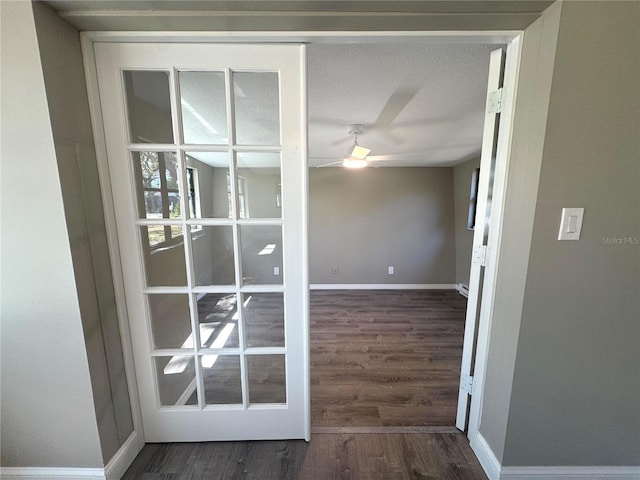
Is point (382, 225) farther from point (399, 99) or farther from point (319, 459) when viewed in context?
point (319, 459)

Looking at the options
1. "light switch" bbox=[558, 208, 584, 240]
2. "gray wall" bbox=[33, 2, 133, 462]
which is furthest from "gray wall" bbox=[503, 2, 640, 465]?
"gray wall" bbox=[33, 2, 133, 462]

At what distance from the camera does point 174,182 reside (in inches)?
45.8

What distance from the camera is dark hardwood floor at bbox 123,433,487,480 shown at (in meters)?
1.22

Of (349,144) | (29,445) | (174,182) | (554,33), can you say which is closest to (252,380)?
(29,445)

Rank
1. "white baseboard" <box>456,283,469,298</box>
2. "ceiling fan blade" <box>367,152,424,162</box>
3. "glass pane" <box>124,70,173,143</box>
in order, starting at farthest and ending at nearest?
"white baseboard" <box>456,283,469,298</box> < "ceiling fan blade" <box>367,152,424,162</box> < "glass pane" <box>124,70,173,143</box>

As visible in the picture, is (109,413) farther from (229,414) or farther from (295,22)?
(295,22)

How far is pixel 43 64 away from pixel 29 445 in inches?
66.0

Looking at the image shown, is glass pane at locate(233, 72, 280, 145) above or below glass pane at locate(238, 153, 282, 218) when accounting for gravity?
above

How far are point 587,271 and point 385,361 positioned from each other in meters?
1.65

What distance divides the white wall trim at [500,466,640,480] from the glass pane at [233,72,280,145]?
78.2 inches

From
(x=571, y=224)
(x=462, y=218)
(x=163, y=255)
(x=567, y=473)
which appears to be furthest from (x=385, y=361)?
(x=462, y=218)

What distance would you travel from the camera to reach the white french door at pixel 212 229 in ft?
3.56

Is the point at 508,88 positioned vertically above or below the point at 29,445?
above

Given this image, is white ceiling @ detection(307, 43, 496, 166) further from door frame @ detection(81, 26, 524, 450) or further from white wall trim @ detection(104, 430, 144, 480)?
white wall trim @ detection(104, 430, 144, 480)
